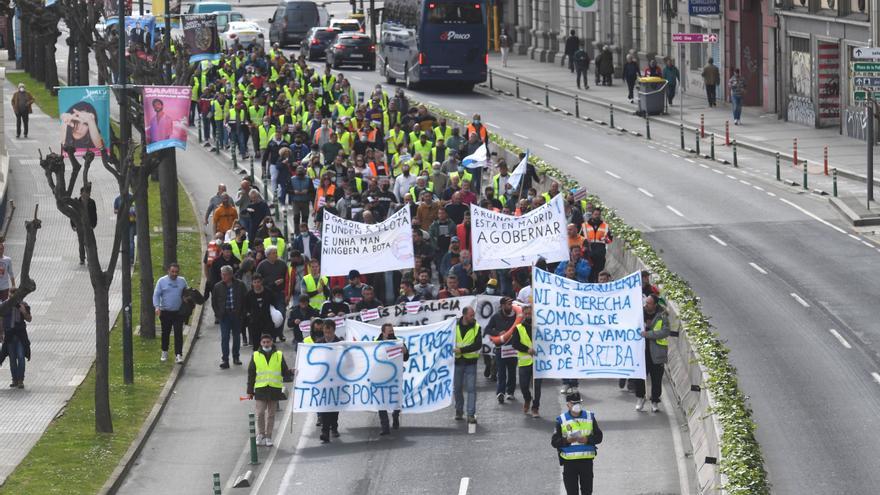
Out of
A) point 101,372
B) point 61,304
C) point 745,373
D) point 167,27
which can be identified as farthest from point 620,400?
point 167,27

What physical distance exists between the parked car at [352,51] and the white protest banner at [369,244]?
45.5 metres

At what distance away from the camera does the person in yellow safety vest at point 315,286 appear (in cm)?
2708

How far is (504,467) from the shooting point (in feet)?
71.0

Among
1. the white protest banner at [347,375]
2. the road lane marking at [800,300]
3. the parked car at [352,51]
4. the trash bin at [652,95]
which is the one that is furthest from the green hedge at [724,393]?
the parked car at [352,51]

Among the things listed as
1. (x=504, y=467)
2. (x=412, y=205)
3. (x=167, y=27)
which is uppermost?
(x=167, y=27)

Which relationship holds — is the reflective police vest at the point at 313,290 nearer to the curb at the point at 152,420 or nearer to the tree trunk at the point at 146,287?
the curb at the point at 152,420

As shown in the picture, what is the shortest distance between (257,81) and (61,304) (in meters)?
20.6

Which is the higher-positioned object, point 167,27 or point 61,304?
point 167,27

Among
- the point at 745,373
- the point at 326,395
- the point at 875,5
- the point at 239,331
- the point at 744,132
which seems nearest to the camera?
the point at 326,395

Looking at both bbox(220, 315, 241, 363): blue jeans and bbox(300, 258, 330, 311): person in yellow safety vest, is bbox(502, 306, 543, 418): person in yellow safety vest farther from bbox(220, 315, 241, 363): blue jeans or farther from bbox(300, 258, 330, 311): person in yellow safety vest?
bbox(220, 315, 241, 363): blue jeans

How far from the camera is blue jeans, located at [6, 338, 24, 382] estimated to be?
25922 mm

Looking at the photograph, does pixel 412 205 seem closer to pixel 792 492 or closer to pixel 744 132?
pixel 792 492

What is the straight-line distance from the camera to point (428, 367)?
23594 millimetres

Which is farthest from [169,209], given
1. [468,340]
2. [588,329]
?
[588,329]
